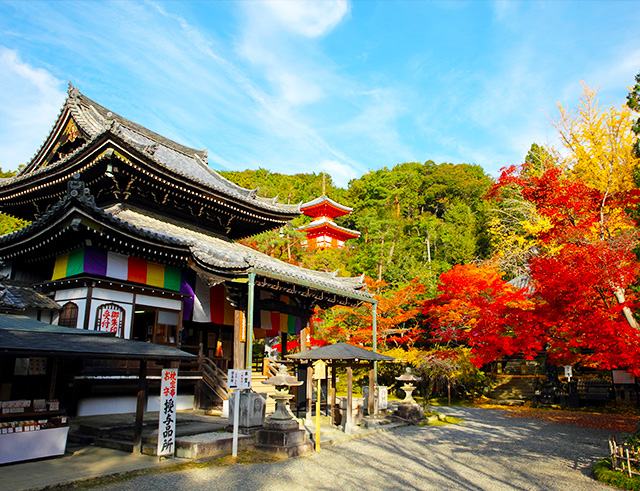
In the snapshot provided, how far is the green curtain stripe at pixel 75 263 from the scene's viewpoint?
1171cm

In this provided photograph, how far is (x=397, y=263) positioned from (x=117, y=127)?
2613 centimetres

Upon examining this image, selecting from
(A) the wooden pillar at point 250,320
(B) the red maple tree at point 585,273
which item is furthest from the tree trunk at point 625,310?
(A) the wooden pillar at point 250,320

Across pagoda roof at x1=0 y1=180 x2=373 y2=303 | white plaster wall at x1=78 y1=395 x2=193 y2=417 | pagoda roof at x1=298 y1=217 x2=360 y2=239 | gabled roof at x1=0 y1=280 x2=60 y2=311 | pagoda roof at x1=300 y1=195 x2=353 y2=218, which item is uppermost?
pagoda roof at x1=300 y1=195 x2=353 y2=218

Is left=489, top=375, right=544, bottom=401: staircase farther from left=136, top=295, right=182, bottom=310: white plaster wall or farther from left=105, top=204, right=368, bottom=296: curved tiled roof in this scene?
left=136, top=295, right=182, bottom=310: white plaster wall

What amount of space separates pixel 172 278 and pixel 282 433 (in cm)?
640

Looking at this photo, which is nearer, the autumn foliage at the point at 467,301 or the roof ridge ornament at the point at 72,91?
the roof ridge ornament at the point at 72,91

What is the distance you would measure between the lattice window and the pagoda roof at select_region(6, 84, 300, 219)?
4.29 metres

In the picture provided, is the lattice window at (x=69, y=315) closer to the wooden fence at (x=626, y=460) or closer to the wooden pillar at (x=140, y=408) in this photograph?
the wooden pillar at (x=140, y=408)

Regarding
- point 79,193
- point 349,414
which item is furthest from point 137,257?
point 349,414

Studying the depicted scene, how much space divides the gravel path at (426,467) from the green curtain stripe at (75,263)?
6403mm

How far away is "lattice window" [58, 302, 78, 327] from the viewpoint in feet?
39.1

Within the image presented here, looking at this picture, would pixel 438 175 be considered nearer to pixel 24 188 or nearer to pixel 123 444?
pixel 24 188

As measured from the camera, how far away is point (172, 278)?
45.2 ft

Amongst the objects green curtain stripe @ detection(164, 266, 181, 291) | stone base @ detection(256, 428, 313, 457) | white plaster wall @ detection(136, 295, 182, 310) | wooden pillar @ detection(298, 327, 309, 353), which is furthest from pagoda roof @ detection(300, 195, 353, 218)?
stone base @ detection(256, 428, 313, 457)
